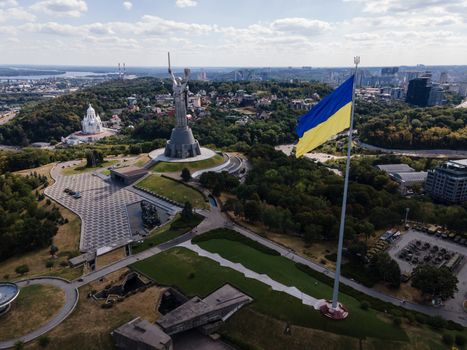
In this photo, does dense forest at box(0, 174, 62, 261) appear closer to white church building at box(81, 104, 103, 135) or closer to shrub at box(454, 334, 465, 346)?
shrub at box(454, 334, 465, 346)

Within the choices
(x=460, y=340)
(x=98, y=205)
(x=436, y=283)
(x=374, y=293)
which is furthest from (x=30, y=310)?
(x=436, y=283)

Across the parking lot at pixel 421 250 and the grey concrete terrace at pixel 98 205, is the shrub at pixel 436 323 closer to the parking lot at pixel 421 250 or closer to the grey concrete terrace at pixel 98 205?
the parking lot at pixel 421 250

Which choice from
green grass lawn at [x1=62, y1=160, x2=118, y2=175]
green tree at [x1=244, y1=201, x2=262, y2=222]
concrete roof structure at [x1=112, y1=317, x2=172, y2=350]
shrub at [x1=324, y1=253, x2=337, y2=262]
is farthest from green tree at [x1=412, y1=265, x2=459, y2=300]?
green grass lawn at [x1=62, y1=160, x2=118, y2=175]

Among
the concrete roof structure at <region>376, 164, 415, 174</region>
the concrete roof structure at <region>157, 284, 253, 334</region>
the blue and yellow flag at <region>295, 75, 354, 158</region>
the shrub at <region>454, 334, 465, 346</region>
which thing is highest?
the blue and yellow flag at <region>295, 75, 354, 158</region>

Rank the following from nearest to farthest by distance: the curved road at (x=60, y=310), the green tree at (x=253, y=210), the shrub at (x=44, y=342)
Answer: the shrub at (x=44, y=342) < the curved road at (x=60, y=310) < the green tree at (x=253, y=210)

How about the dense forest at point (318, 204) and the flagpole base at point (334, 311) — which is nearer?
the flagpole base at point (334, 311)

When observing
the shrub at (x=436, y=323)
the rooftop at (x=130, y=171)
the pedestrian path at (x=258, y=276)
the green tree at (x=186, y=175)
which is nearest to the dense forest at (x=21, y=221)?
the rooftop at (x=130, y=171)

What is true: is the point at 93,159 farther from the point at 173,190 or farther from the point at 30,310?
the point at 30,310
